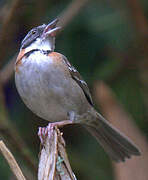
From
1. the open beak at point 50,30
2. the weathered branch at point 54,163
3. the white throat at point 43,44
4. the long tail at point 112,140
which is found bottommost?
the long tail at point 112,140

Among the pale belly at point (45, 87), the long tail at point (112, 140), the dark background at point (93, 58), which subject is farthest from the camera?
the dark background at point (93, 58)

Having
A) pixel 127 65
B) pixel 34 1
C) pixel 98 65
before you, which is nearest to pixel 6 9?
pixel 34 1

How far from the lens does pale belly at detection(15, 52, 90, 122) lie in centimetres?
303

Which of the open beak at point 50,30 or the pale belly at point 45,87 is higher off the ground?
the open beak at point 50,30

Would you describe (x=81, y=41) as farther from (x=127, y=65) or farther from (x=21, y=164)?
(x=21, y=164)

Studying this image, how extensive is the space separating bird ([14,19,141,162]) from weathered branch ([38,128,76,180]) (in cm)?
62

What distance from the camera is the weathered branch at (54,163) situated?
205 cm

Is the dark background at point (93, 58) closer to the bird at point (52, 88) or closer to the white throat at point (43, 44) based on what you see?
the bird at point (52, 88)

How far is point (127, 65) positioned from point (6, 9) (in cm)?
146

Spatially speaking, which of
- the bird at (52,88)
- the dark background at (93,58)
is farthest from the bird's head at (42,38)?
the dark background at (93,58)

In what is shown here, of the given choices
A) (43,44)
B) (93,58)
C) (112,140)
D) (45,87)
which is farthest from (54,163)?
(93,58)

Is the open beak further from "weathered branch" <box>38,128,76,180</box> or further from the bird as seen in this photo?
"weathered branch" <box>38,128,76,180</box>

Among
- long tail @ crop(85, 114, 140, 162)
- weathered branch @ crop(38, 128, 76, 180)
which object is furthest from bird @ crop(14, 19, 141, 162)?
weathered branch @ crop(38, 128, 76, 180)

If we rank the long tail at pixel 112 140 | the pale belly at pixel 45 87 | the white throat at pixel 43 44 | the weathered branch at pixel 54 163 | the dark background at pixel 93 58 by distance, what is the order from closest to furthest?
the weathered branch at pixel 54 163 < the pale belly at pixel 45 87 < the white throat at pixel 43 44 < the long tail at pixel 112 140 < the dark background at pixel 93 58
